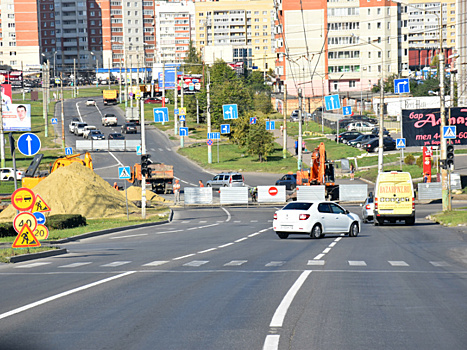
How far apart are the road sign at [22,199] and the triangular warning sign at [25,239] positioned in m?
0.60

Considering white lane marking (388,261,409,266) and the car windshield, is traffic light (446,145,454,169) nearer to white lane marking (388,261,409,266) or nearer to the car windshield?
the car windshield

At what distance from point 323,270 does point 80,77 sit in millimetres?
174525

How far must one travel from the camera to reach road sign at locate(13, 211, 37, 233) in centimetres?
2020

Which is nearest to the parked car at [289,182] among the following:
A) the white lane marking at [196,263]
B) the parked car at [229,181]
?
the parked car at [229,181]

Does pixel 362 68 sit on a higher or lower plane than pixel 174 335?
higher

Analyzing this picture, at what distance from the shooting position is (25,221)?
2047 centimetres

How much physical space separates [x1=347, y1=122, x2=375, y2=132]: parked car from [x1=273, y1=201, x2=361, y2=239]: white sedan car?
6769 centimetres

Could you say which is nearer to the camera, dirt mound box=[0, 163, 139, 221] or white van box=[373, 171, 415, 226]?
white van box=[373, 171, 415, 226]

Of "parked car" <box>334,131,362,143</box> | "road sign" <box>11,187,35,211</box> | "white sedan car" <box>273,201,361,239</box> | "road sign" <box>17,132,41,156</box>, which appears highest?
"road sign" <box>17,132,41,156</box>

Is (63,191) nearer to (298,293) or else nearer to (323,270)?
(323,270)

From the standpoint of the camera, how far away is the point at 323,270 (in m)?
15.9

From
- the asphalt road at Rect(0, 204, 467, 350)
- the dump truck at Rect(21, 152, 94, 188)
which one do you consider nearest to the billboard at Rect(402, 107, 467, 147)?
the dump truck at Rect(21, 152, 94, 188)

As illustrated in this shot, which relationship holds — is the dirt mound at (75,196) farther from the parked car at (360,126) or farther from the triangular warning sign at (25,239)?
the parked car at (360,126)

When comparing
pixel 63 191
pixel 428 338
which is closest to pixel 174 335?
pixel 428 338
